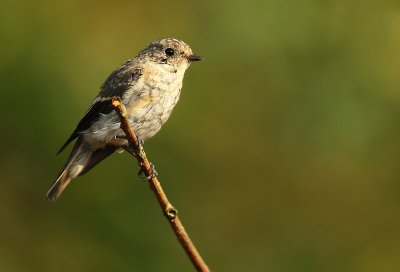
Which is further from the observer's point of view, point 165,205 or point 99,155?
point 99,155

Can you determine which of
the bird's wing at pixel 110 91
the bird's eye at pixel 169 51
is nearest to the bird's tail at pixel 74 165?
the bird's wing at pixel 110 91

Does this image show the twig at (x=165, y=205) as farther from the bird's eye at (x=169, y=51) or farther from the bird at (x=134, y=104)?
the bird's eye at (x=169, y=51)

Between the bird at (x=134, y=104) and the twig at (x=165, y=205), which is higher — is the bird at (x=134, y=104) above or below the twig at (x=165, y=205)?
above

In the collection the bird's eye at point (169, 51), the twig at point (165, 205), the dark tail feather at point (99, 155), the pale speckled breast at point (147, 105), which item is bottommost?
the twig at point (165, 205)

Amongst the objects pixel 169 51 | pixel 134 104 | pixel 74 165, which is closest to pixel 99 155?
pixel 74 165

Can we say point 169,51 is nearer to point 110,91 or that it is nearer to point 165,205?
point 110,91

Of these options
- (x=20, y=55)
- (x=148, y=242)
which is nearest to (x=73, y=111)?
(x=20, y=55)

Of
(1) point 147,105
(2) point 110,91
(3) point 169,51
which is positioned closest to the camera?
(1) point 147,105
